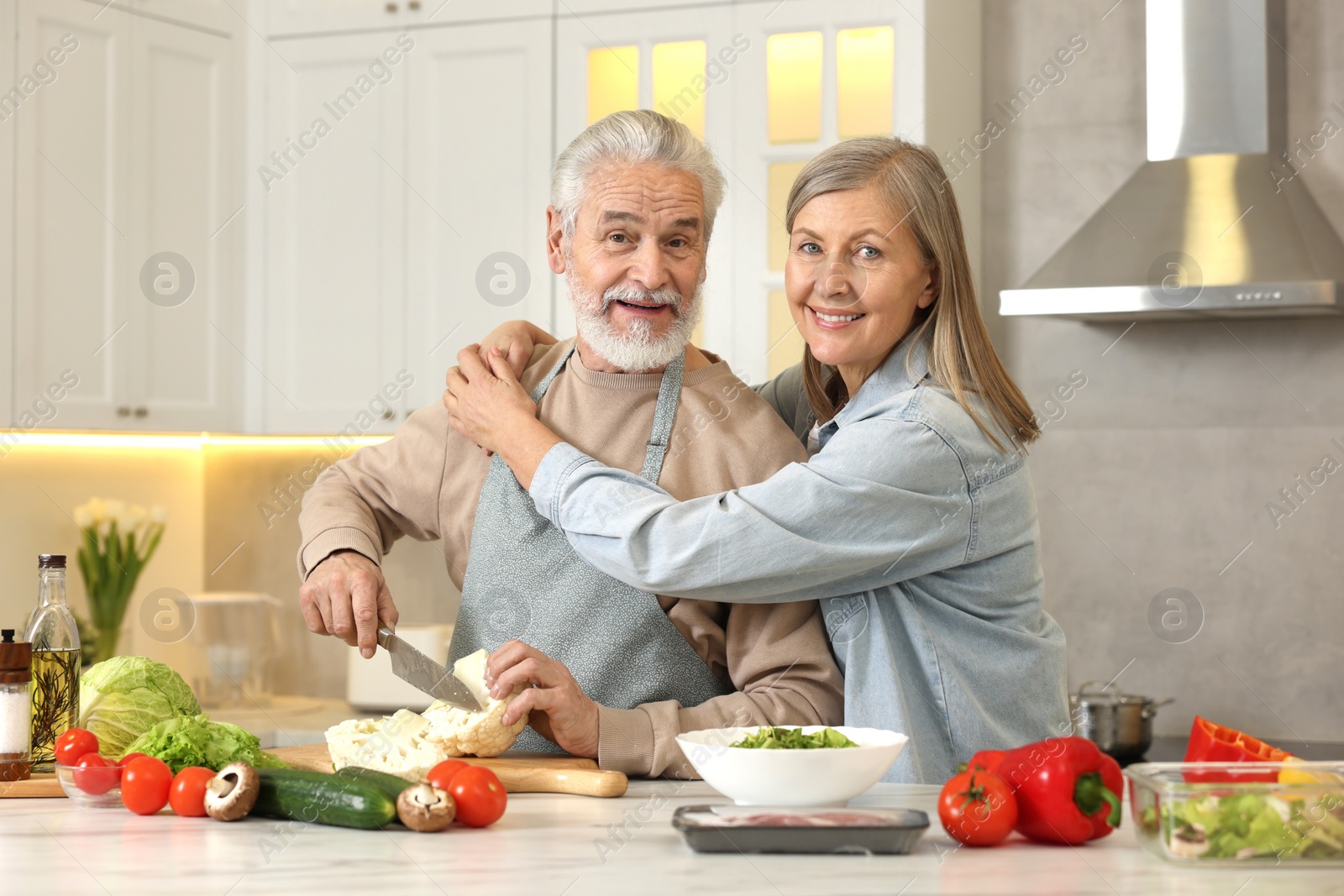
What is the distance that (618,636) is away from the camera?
1649 millimetres

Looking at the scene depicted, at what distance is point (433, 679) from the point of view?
4.93ft

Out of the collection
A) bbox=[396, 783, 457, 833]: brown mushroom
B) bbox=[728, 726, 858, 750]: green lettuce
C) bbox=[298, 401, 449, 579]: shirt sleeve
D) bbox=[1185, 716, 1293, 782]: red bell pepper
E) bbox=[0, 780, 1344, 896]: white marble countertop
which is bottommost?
bbox=[0, 780, 1344, 896]: white marble countertop

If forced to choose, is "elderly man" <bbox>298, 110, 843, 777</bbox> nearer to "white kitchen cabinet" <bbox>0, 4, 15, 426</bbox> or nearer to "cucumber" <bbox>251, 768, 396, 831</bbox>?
"cucumber" <bbox>251, 768, 396, 831</bbox>

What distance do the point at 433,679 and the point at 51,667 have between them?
16.3 inches

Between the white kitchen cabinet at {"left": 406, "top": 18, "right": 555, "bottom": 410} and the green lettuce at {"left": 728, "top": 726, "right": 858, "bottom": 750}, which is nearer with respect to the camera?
the green lettuce at {"left": 728, "top": 726, "right": 858, "bottom": 750}

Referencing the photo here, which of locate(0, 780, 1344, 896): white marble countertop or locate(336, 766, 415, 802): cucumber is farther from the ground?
locate(336, 766, 415, 802): cucumber

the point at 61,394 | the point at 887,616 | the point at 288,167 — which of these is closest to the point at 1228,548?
the point at 887,616

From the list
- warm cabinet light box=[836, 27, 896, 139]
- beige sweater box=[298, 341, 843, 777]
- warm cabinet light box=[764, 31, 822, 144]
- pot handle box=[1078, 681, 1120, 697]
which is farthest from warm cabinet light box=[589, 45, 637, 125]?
pot handle box=[1078, 681, 1120, 697]

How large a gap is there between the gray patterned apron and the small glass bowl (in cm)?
47

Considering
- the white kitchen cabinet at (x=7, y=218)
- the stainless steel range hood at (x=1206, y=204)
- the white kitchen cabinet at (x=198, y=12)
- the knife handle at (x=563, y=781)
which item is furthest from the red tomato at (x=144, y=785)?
the white kitchen cabinet at (x=198, y=12)

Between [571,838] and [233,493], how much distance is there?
3.00 metres

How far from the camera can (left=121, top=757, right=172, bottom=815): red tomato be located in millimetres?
1284

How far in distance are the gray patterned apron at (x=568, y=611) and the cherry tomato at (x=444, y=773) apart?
0.40m

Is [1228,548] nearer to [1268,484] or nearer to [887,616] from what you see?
[1268,484]
